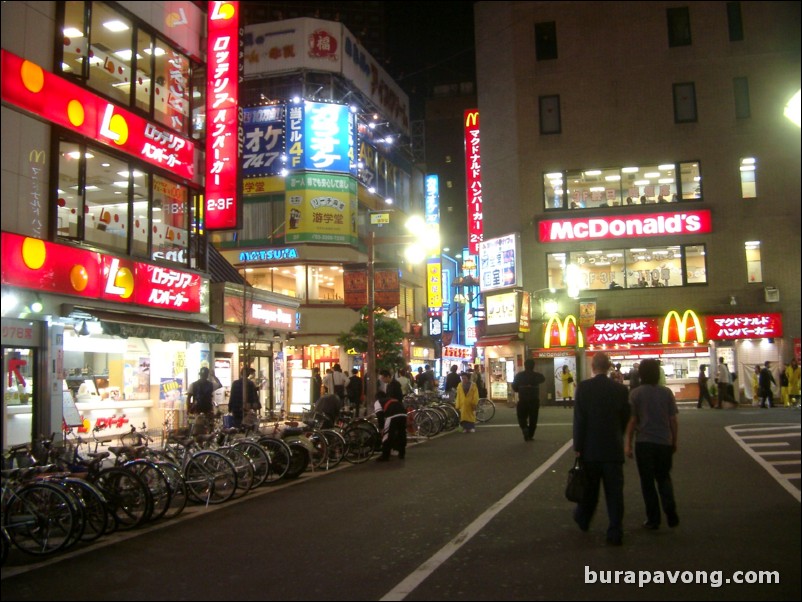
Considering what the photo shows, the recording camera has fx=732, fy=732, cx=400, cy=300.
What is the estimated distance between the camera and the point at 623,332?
33.1 m

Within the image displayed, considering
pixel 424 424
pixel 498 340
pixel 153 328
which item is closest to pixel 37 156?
pixel 153 328

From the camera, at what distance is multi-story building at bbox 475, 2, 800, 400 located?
32.1 m

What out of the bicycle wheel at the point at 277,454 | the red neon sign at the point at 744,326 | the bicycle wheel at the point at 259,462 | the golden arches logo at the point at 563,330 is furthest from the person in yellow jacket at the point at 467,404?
the red neon sign at the point at 744,326

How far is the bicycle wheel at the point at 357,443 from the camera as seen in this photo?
15250 mm

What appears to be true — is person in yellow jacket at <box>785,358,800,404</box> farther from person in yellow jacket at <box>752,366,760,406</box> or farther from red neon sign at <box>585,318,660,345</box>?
red neon sign at <box>585,318,660,345</box>

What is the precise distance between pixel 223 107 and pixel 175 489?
40.9 ft

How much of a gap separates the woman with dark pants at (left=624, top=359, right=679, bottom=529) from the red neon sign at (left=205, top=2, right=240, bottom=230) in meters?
14.3

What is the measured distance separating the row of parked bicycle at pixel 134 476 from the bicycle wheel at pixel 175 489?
0.01 metres

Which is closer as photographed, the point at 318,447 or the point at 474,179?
the point at 318,447

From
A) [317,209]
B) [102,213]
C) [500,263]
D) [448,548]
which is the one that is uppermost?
[317,209]

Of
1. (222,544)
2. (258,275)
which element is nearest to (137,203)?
(222,544)

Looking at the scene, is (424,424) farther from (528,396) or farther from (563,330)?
(563,330)

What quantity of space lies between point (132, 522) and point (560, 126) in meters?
30.1

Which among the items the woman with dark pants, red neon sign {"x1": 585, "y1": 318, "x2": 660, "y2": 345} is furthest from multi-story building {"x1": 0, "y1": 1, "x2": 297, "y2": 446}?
red neon sign {"x1": 585, "y1": 318, "x2": 660, "y2": 345}
